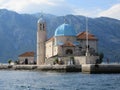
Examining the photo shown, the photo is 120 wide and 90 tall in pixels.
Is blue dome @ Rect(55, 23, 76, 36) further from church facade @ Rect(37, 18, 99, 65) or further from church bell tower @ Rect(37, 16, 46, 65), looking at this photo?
church bell tower @ Rect(37, 16, 46, 65)

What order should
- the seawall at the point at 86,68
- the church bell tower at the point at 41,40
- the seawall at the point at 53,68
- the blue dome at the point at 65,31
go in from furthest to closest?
1. the church bell tower at the point at 41,40
2. the blue dome at the point at 65,31
3. the seawall at the point at 53,68
4. the seawall at the point at 86,68

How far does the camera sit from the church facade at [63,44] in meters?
118

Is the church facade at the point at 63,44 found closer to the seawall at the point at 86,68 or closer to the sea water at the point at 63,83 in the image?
the seawall at the point at 86,68

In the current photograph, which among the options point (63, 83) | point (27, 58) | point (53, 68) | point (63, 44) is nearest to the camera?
point (63, 83)

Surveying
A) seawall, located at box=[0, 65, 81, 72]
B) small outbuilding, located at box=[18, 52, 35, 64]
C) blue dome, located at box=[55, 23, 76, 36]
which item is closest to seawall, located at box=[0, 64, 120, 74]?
seawall, located at box=[0, 65, 81, 72]

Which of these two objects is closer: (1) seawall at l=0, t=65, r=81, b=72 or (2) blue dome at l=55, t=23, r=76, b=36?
(1) seawall at l=0, t=65, r=81, b=72

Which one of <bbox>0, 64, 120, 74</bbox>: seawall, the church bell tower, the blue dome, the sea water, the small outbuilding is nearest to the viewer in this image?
the sea water

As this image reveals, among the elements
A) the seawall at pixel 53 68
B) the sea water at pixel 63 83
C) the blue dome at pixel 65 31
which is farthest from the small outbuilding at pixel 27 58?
the sea water at pixel 63 83

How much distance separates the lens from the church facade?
118 metres

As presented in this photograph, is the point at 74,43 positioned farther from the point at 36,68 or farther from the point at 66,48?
the point at 36,68

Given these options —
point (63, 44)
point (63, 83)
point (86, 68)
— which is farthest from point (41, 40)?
point (63, 83)

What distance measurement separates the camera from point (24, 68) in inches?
4793

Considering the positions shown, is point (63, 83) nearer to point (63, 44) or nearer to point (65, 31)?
point (63, 44)

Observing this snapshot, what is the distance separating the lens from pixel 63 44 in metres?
119
